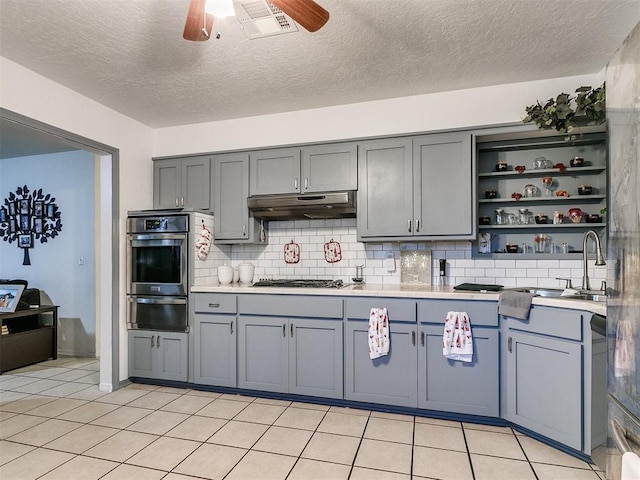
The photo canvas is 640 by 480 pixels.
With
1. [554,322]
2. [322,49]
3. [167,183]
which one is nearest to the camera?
[554,322]

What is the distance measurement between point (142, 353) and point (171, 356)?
313 mm

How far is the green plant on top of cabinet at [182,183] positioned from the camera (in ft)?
12.5

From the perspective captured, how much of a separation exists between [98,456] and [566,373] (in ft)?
9.17

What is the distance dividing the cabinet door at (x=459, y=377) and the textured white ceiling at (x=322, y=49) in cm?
188

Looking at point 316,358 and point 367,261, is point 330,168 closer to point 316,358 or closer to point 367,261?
point 367,261

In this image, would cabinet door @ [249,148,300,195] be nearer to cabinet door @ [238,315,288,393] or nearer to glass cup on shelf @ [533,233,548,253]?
cabinet door @ [238,315,288,393]

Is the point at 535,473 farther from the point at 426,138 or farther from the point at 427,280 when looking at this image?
the point at 426,138

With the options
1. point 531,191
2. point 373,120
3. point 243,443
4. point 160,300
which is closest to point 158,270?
point 160,300

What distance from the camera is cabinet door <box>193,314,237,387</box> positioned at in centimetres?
333

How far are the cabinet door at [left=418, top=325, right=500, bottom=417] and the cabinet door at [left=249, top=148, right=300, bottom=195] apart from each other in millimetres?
1696

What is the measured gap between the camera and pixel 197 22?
1.69m

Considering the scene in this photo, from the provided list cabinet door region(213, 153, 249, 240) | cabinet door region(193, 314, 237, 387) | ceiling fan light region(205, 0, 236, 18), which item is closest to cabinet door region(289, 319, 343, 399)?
cabinet door region(193, 314, 237, 387)

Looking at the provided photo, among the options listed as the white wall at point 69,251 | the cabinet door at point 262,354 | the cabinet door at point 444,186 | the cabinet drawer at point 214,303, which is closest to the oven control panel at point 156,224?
the cabinet drawer at point 214,303

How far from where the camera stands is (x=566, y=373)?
230 centimetres
